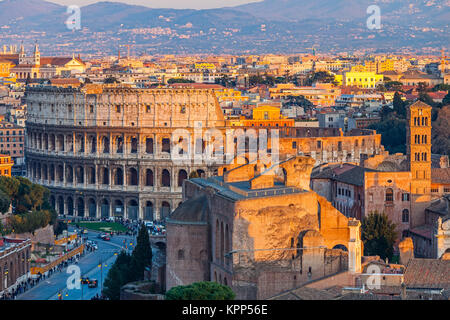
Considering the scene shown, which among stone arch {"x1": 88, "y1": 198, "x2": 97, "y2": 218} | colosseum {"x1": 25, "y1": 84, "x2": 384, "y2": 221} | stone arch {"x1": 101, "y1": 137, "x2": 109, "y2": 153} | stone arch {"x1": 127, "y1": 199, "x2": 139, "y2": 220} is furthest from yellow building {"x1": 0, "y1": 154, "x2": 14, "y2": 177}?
stone arch {"x1": 127, "y1": 199, "x2": 139, "y2": 220}

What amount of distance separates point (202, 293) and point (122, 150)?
209 ft

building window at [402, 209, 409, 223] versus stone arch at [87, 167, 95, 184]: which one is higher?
building window at [402, 209, 409, 223]

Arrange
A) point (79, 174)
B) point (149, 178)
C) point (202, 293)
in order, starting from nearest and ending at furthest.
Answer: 1. point (202, 293)
2. point (149, 178)
3. point (79, 174)

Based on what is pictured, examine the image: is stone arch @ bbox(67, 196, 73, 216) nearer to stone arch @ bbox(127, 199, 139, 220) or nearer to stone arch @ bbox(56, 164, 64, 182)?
stone arch @ bbox(56, 164, 64, 182)

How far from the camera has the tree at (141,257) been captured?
65.3m

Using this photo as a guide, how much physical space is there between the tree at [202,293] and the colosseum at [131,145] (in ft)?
184

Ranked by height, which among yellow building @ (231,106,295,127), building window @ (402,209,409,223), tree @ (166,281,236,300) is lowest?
building window @ (402,209,409,223)

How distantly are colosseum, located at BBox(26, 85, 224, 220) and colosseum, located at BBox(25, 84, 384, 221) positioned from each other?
0.28 ft

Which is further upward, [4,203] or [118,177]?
[4,203]

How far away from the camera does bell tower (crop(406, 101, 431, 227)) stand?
74875 millimetres

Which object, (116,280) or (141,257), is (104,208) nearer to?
(141,257)

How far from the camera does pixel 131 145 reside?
365 feet

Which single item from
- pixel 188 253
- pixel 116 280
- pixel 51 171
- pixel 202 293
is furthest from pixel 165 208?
pixel 202 293
